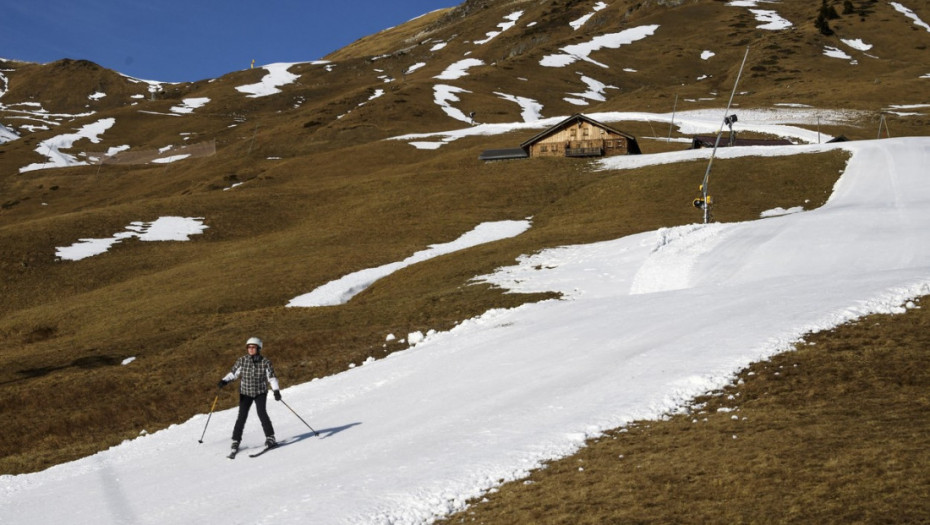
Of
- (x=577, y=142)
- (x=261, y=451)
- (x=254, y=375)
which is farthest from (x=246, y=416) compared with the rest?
(x=577, y=142)

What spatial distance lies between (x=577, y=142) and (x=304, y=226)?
3919 centimetres

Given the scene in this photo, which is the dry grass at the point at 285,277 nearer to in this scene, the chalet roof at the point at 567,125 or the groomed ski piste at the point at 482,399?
the groomed ski piste at the point at 482,399

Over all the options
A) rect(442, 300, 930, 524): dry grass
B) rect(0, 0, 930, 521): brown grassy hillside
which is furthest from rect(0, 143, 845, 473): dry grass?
rect(442, 300, 930, 524): dry grass

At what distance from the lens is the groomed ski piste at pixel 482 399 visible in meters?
13.7

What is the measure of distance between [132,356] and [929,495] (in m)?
32.6

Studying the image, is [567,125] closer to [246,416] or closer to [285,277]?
[285,277]

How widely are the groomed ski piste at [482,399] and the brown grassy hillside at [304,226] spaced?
8.58 ft

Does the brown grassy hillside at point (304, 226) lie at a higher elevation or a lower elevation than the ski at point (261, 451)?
higher

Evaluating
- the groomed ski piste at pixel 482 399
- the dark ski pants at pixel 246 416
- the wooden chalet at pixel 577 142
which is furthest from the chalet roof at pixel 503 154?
the dark ski pants at pixel 246 416

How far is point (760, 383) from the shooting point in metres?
17.2

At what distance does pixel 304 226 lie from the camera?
69.6m

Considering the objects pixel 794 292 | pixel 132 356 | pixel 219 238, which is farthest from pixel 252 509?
pixel 219 238

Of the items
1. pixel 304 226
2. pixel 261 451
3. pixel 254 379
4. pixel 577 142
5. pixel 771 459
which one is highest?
pixel 577 142

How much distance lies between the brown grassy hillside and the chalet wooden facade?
21.0 ft
